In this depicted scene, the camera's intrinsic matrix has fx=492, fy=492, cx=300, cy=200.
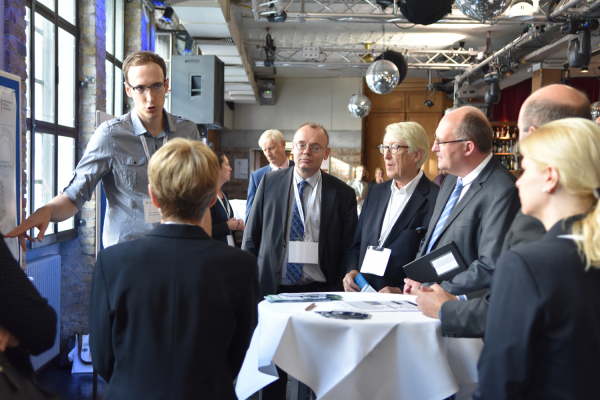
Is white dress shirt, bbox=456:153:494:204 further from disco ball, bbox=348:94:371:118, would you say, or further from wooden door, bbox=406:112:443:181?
wooden door, bbox=406:112:443:181

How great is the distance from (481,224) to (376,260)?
61 cm

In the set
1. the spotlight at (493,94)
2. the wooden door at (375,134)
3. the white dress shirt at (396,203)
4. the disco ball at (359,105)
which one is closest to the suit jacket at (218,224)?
the white dress shirt at (396,203)

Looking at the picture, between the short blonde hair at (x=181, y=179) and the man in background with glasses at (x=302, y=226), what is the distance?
1.33 meters

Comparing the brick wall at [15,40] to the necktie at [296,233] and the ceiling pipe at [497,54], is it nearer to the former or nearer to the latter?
the necktie at [296,233]

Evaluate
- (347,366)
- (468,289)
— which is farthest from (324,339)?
(468,289)

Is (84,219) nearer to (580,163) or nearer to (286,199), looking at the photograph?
(286,199)

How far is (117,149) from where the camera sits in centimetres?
194

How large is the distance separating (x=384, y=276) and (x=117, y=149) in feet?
4.50

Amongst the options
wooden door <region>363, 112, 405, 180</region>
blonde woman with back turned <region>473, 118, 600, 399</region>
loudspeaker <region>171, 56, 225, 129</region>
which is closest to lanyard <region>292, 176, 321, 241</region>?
blonde woman with back turned <region>473, 118, 600, 399</region>

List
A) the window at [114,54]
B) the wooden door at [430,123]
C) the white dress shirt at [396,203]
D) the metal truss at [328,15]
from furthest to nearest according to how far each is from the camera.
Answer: the wooden door at [430,123] → the metal truss at [328,15] → the window at [114,54] → the white dress shirt at [396,203]

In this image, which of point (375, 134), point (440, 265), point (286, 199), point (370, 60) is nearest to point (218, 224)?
point (286, 199)

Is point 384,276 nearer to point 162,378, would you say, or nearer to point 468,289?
point 468,289

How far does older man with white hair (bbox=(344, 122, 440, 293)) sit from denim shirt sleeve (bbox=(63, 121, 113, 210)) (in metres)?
1.26

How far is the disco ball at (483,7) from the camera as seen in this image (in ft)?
11.0
